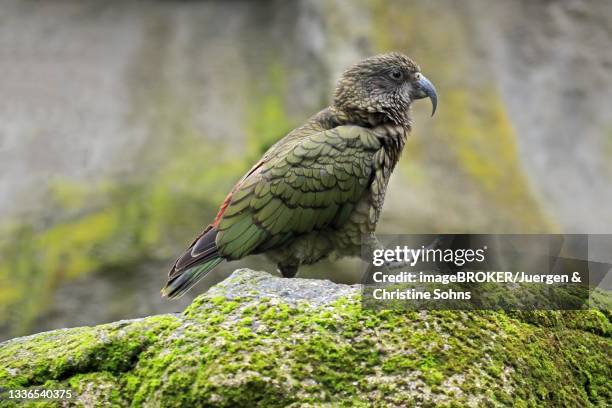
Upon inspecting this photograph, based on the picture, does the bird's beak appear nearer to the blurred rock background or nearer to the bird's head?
the bird's head

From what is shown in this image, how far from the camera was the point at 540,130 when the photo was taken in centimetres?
1178

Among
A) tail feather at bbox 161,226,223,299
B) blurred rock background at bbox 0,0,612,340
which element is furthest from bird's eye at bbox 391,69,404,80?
blurred rock background at bbox 0,0,612,340

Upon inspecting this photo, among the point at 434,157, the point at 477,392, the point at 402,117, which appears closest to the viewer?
the point at 477,392

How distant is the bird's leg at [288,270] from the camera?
200 inches

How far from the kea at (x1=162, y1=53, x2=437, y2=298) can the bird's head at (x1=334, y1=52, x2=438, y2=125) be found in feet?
0.68

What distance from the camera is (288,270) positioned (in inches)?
201

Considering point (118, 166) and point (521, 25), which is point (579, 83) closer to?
point (521, 25)

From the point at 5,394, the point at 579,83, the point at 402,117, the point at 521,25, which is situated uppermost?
the point at 521,25

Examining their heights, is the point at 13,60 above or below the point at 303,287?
above

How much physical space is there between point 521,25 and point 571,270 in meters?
8.85

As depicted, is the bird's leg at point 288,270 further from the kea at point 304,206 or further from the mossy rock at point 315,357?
the mossy rock at point 315,357

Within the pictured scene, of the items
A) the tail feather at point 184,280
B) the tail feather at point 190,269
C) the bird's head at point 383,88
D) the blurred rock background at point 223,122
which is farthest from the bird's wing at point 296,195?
the blurred rock background at point 223,122

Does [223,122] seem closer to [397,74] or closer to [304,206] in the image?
[397,74]

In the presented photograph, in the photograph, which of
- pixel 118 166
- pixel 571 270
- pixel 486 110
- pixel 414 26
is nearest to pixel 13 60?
pixel 118 166
